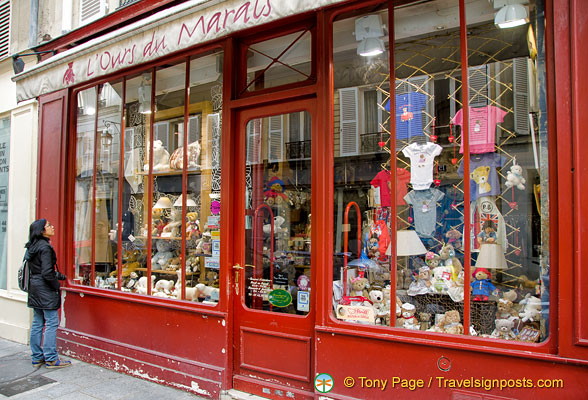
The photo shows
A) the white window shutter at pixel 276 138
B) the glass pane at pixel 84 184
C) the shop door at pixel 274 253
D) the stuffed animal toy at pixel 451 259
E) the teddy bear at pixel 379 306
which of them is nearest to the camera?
the stuffed animal toy at pixel 451 259

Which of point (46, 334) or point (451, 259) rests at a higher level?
point (451, 259)

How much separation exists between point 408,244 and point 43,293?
4179 millimetres

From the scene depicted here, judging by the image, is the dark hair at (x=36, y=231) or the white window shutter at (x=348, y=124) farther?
the dark hair at (x=36, y=231)

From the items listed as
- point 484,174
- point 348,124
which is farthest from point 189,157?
point 484,174

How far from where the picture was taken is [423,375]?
3336 millimetres

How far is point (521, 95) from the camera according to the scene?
3.45 m

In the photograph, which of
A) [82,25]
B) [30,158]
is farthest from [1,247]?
[82,25]

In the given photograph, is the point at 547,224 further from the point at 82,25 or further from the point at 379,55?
the point at 82,25

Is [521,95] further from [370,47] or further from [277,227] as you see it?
[277,227]

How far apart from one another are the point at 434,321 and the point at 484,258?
636mm

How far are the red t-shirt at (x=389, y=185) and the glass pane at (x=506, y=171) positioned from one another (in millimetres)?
474

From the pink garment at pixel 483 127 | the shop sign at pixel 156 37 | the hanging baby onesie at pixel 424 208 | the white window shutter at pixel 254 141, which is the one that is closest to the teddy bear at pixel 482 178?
the pink garment at pixel 483 127

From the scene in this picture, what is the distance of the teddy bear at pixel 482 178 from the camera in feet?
11.5

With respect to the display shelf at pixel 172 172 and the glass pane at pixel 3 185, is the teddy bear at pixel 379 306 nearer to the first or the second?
the display shelf at pixel 172 172
